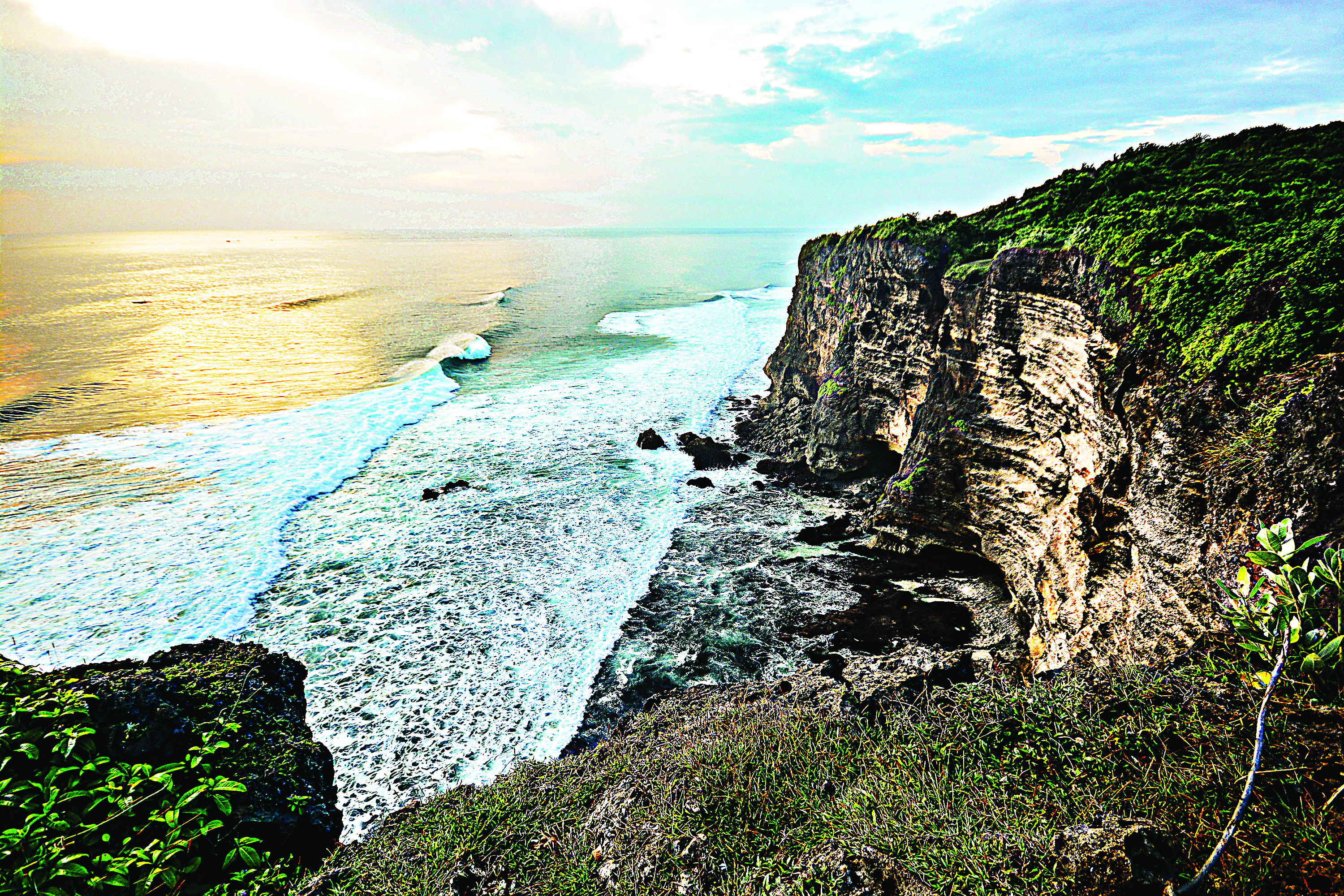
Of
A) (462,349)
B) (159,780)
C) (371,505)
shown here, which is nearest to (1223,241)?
(159,780)

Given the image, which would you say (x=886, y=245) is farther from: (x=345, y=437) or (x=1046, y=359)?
(x=345, y=437)

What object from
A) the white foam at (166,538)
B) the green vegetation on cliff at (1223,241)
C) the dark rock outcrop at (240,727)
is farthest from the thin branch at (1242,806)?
the white foam at (166,538)

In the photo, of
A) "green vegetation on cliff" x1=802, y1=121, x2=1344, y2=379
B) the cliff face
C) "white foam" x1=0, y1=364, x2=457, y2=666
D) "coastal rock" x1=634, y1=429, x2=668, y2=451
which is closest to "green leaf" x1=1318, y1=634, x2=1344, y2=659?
the cliff face

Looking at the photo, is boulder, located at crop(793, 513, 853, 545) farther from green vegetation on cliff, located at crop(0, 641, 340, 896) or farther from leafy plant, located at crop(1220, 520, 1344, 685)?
green vegetation on cliff, located at crop(0, 641, 340, 896)

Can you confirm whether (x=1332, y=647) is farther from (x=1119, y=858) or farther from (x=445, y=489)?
(x=445, y=489)

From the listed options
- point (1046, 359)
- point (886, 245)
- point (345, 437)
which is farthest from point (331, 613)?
point (886, 245)
